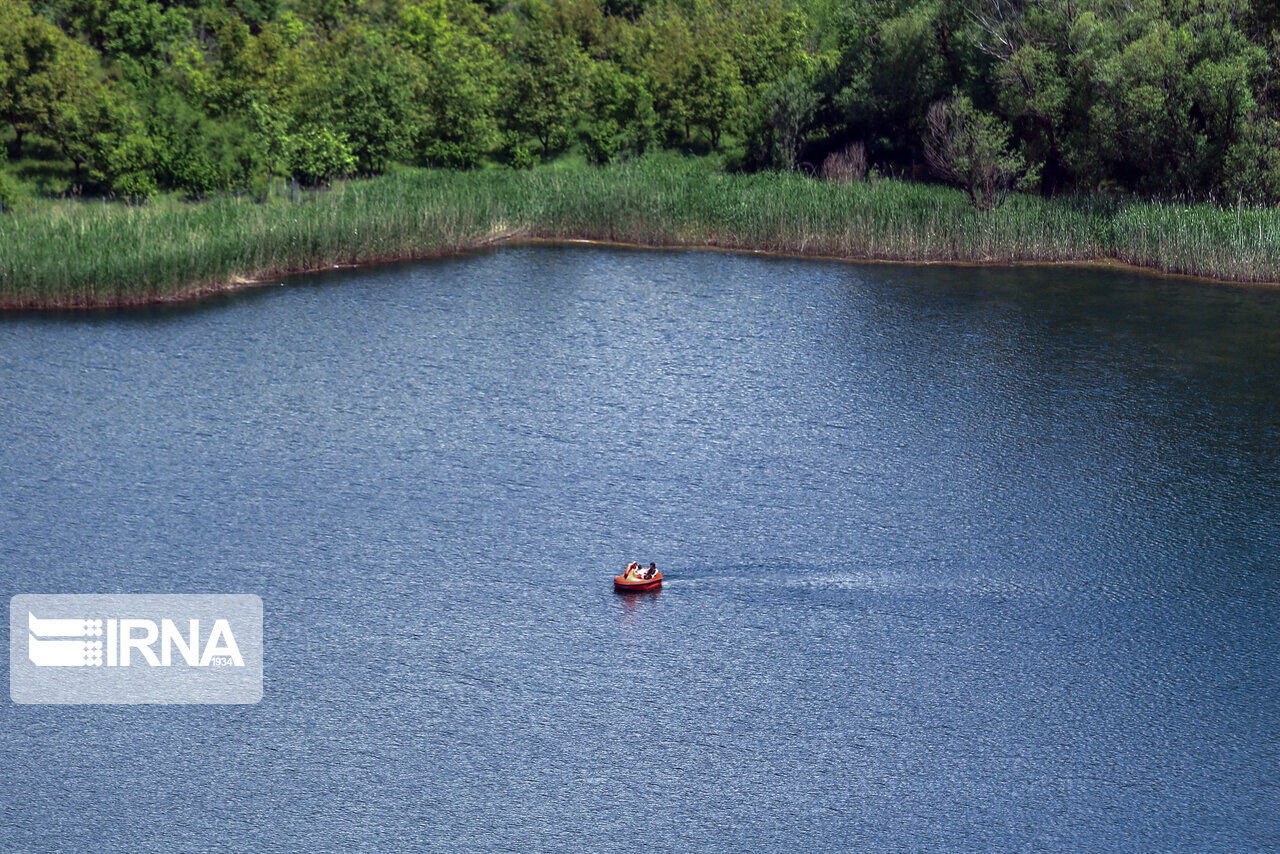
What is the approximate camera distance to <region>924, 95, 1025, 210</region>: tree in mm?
63656

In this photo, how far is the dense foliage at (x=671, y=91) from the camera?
61.8 m

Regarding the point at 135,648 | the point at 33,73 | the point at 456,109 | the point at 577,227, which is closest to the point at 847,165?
the point at 577,227

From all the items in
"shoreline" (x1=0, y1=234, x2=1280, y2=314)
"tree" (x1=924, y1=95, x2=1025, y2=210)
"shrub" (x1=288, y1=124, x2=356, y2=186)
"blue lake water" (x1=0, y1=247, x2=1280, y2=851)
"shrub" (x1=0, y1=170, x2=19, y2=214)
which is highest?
"tree" (x1=924, y1=95, x2=1025, y2=210)

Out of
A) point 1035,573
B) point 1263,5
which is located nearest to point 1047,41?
point 1263,5

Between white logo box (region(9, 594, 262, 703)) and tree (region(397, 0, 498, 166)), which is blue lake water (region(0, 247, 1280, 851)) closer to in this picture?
white logo box (region(9, 594, 262, 703))

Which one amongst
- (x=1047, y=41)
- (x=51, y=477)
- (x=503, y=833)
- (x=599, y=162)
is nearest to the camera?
Answer: (x=503, y=833)

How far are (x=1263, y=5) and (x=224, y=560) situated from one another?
171ft

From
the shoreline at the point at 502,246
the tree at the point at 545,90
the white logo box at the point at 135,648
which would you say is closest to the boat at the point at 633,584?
the white logo box at the point at 135,648

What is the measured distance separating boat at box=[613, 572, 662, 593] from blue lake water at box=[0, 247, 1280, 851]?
1.47ft

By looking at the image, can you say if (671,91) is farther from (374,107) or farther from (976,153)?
(976,153)

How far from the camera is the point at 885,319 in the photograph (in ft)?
174

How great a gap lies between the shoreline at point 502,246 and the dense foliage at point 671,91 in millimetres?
4760

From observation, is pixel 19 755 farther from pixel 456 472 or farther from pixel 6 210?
pixel 6 210

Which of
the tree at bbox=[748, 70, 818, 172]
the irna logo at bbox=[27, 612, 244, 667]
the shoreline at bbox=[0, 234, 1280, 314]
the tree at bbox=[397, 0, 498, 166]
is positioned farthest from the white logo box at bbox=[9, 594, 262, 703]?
the tree at bbox=[748, 70, 818, 172]
